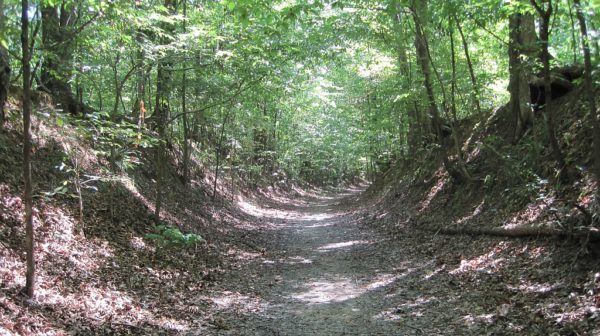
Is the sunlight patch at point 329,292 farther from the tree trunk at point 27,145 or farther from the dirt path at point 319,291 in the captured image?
the tree trunk at point 27,145

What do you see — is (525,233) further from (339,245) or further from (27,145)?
(27,145)

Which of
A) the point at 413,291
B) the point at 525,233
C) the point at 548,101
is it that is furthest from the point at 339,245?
the point at 548,101

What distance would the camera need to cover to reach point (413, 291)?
7.40 metres

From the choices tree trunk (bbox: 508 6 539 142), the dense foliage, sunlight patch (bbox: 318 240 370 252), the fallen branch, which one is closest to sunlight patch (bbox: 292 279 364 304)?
the fallen branch

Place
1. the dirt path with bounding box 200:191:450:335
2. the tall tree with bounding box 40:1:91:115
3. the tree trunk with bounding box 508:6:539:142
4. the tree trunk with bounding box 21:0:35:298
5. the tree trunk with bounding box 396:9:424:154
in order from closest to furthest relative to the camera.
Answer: the tree trunk with bounding box 21:0:35:298 → the tall tree with bounding box 40:1:91:115 → the dirt path with bounding box 200:191:450:335 → the tree trunk with bounding box 508:6:539:142 → the tree trunk with bounding box 396:9:424:154

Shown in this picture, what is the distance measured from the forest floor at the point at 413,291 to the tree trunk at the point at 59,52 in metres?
4.23

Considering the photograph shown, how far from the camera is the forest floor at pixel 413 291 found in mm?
5461

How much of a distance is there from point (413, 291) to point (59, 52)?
6.76 m

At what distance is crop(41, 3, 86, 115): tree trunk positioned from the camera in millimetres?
5837

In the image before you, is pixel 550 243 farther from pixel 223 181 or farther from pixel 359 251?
pixel 223 181

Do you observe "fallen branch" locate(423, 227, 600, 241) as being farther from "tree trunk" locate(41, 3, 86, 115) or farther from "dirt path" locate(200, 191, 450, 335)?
"tree trunk" locate(41, 3, 86, 115)

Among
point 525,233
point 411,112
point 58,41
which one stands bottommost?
point 525,233

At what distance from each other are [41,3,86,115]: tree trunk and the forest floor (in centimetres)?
423

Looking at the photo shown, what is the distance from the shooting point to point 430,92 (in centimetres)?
1203
